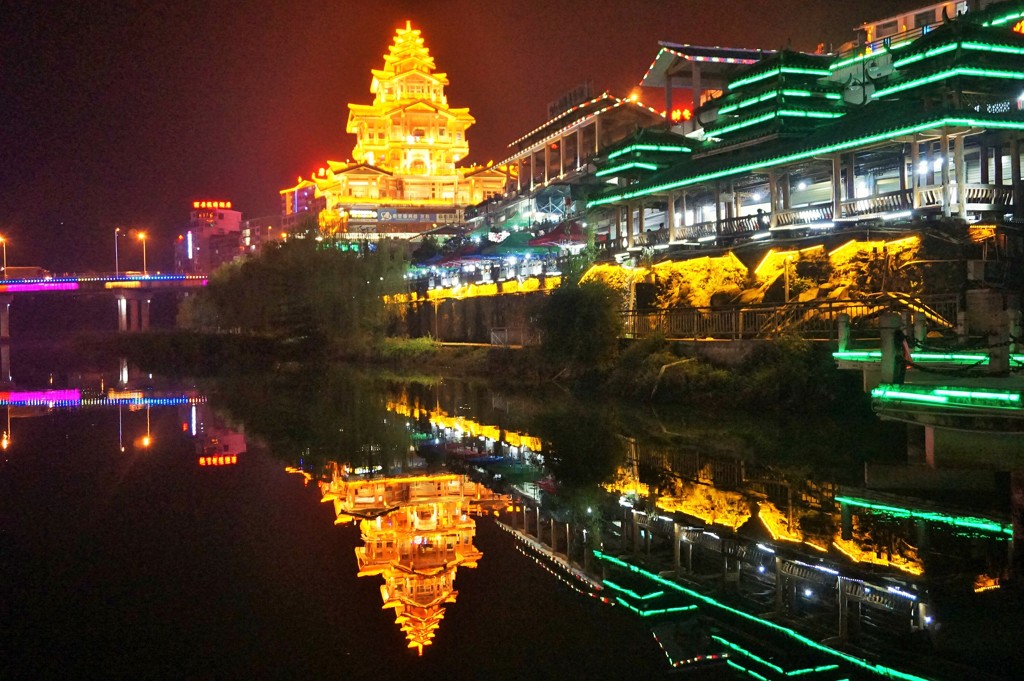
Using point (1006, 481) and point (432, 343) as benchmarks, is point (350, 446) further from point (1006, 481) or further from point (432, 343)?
point (432, 343)

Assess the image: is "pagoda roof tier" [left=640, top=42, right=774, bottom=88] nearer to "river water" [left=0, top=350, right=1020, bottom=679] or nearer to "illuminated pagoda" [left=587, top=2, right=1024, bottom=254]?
"illuminated pagoda" [left=587, top=2, right=1024, bottom=254]

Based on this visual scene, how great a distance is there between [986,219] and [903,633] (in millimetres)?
18257

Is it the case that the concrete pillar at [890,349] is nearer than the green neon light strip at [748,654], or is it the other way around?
the green neon light strip at [748,654]

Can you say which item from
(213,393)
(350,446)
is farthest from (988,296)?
(213,393)

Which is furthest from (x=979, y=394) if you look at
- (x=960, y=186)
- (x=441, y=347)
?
(x=441, y=347)

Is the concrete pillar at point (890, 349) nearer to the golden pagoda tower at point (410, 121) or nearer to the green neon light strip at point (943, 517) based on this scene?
the green neon light strip at point (943, 517)

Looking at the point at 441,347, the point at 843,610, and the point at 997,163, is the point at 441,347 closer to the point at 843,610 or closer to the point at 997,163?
the point at 997,163

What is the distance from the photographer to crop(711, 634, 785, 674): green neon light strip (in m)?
5.80

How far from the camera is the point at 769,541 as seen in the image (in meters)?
8.87

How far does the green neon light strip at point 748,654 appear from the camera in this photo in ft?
19.0

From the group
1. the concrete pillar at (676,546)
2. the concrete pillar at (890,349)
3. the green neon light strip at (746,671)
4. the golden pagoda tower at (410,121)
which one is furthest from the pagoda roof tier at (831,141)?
the golden pagoda tower at (410,121)

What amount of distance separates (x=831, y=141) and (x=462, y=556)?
1888 cm

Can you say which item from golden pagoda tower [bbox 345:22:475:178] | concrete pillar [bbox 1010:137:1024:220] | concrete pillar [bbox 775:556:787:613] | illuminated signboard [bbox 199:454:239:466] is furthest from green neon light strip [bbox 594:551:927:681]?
golden pagoda tower [bbox 345:22:475:178]

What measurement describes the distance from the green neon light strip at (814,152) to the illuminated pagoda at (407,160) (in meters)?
51.9
